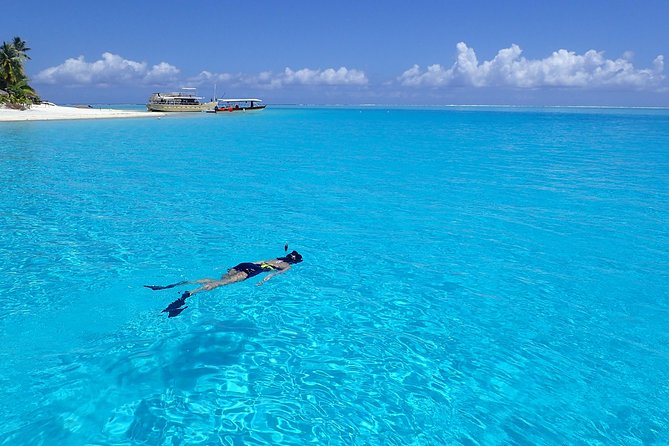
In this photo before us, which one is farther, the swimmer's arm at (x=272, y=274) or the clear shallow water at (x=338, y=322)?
the swimmer's arm at (x=272, y=274)

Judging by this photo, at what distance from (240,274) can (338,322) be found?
9.34 ft

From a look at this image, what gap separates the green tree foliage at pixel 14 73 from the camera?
63344 mm

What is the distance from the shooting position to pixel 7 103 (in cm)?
6316

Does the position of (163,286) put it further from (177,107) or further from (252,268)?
(177,107)

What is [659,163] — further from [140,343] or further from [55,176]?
[55,176]

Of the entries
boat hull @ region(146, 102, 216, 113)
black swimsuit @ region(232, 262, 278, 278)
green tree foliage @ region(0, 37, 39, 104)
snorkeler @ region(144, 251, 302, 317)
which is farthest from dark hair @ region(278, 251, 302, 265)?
boat hull @ region(146, 102, 216, 113)

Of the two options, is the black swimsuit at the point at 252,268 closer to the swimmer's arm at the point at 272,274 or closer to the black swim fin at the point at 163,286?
the swimmer's arm at the point at 272,274

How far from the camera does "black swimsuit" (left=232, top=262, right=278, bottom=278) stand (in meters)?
9.77

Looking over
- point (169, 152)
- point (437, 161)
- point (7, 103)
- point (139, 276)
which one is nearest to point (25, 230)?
point (139, 276)

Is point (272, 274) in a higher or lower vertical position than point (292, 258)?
lower

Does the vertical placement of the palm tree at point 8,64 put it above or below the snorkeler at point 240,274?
above

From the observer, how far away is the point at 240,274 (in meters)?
9.68

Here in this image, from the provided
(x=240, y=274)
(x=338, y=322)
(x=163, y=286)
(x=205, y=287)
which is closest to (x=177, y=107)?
(x=163, y=286)

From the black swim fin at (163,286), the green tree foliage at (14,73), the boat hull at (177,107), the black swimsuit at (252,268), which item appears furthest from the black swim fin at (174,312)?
the boat hull at (177,107)
